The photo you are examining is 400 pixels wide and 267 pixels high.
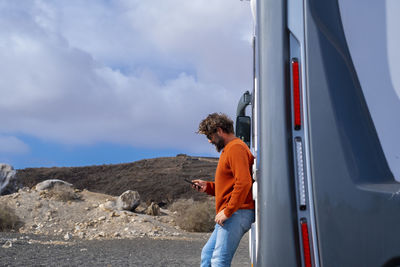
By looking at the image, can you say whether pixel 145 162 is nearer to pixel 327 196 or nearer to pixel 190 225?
pixel 190 225

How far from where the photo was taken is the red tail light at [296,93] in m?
2.60

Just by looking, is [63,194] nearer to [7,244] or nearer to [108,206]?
[108,206]

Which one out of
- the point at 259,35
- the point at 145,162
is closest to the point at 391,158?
the point at 259,35

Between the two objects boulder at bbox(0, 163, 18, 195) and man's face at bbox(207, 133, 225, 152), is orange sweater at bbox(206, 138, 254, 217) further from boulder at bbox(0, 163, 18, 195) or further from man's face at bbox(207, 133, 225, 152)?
boulder at bbox(0, 163, 18, 195)

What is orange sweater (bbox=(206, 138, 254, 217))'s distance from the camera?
11.8 feet

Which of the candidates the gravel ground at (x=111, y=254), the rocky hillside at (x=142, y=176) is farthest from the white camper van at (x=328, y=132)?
the rocky hillside at (x=142, y=176)

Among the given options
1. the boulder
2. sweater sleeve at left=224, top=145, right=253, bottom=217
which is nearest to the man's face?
sweater sleeve at left=224, top=145, right=253, bottom=217

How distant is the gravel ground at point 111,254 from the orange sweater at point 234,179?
16.7ft

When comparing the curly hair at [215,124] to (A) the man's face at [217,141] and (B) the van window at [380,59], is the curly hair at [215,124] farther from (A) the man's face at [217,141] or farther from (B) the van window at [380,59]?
(B) the van window at [380,59]

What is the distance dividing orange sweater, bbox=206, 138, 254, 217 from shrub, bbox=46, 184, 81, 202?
1625 centimetres

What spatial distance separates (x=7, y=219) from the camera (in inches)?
652

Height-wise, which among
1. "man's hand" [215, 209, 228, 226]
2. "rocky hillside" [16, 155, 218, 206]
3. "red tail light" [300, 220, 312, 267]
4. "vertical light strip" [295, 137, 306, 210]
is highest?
"rocky hillside" [16, 155, 218, 206]

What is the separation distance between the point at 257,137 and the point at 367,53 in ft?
2.64

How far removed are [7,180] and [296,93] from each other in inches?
851
